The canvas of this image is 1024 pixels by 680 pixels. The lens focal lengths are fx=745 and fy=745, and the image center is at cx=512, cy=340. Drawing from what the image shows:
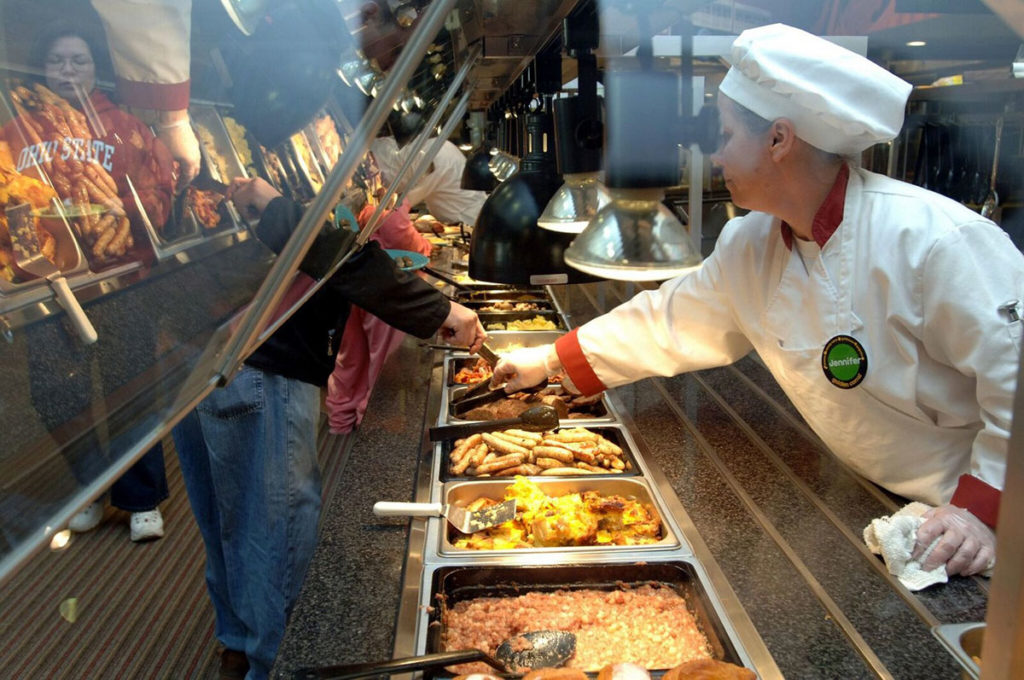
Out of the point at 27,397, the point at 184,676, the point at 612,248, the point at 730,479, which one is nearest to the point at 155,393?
the point at 27,397

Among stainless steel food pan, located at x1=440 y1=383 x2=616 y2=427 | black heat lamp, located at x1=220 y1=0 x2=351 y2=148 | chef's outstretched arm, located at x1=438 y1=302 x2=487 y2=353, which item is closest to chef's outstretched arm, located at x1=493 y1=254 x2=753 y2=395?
stainless steel food pan, located at x1=440 y1=383 x2=616 y2=427

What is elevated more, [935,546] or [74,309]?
[74,309]

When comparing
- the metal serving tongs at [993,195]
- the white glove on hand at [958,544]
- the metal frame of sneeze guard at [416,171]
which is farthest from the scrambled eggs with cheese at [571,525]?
the metal serving tongs at [993,195]

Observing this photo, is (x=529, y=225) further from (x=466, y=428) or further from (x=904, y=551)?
(x=904, y=551)

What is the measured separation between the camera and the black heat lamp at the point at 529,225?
6.73 ft

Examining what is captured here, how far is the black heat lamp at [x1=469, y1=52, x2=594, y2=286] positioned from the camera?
80.7 inches

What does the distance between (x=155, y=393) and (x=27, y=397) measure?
0.14 m

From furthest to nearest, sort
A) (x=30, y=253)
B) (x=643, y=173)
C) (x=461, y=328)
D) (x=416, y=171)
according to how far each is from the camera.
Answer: (x=461, y=328) < (x=416, y=171) < (x=643, y=173) < (x=30, y=253)

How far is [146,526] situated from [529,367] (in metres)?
2.84

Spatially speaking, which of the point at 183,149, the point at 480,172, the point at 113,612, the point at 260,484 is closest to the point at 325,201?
the point at 183,149

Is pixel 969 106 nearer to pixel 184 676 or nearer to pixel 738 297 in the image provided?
pixel 738 297

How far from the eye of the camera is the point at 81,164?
611 millimetres

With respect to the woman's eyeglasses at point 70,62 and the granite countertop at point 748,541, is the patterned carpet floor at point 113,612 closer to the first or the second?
the granite countertop at point 748,541

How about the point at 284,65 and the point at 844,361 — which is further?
the point at 844,361
